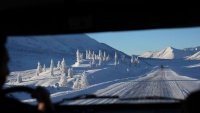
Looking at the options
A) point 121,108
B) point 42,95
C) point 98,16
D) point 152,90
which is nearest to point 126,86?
point 152,90

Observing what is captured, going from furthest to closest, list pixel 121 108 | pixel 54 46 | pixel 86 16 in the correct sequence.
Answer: pixel 54 46 → pixel 121 108 → pixel 86 16

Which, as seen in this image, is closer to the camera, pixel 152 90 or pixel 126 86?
pixel 152 90

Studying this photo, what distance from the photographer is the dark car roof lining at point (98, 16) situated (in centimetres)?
309

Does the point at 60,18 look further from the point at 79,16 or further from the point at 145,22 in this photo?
the point at 145,22

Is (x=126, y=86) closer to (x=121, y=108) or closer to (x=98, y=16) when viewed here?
(x=121, y=108)

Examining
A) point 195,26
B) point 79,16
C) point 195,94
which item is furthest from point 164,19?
point 195,94

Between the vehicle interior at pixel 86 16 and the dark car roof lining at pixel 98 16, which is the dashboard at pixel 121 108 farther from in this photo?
the dark car roof lining at pixel 98 16

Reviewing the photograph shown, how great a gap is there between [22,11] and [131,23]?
41.6 inches

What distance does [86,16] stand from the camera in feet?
10.4

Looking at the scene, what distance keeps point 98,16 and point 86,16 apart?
112 mm

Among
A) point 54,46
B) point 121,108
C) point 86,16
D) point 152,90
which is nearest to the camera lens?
point 86,16

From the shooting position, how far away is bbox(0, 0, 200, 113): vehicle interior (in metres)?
3.10

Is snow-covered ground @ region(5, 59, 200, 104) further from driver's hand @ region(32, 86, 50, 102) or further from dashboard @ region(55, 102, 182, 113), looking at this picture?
driver's hand @ region(32, 86, 50, 102)

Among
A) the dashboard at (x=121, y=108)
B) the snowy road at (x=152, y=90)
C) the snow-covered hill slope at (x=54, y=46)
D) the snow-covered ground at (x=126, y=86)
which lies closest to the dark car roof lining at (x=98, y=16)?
the snow-covered hill slope at (x=54, y=46)
